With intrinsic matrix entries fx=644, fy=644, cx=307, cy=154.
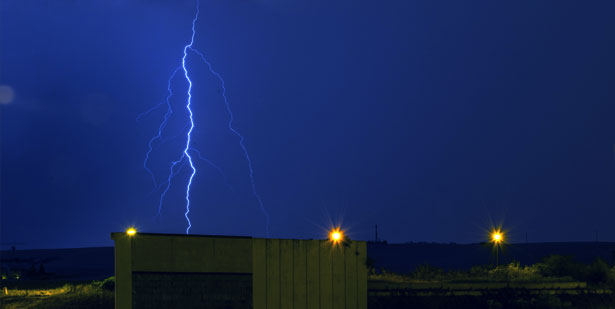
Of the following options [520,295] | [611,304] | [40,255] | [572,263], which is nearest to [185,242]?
[520,295]

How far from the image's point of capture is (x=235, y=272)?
20.5 meters

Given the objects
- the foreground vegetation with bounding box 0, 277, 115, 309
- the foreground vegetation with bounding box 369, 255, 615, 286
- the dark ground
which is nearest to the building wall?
the foreground vegetation with bounding box 369, 255, 615, 286

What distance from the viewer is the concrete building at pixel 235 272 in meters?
19.5

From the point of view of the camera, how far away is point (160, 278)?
19.6m

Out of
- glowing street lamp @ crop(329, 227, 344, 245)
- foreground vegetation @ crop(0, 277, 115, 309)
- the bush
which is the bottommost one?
foreground vegetation @ crop(0, 277, 115, 309)

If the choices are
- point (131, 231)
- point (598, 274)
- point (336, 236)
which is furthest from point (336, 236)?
point (598, 274)

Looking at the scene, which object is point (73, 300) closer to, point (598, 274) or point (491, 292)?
point (491, 292)

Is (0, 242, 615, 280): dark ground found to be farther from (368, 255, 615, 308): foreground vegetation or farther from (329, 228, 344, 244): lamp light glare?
(329, 228, 344, 244): lamp light glare

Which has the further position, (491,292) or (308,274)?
(491,292)

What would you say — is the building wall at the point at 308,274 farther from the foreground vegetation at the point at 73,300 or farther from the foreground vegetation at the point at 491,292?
the foreground vegetation at the point at 73,300

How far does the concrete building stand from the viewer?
19500 millimetres

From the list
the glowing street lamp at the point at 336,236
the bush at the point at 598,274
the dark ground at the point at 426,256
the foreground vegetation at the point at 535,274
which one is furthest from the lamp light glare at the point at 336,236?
the dark ground at the point at 426,256

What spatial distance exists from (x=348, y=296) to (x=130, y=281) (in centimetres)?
740

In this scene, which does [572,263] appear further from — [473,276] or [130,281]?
[130,281]
